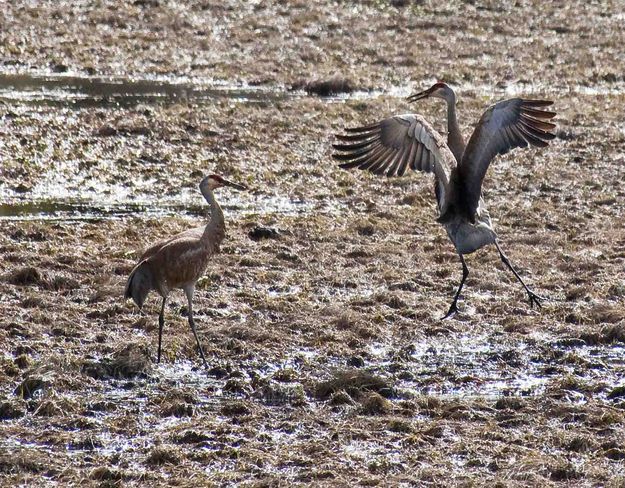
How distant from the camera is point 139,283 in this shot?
8984 millimetres

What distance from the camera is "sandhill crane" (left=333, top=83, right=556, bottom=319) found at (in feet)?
32.9

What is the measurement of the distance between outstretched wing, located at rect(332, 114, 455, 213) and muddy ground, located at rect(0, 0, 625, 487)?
3.30ft

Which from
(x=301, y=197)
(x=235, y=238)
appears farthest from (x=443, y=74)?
(x=235, y=238)

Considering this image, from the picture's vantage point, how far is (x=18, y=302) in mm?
9961

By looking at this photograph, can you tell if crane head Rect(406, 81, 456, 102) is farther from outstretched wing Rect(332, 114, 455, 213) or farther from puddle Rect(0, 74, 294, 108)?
puddle Rect(0, 74, 294, 108)

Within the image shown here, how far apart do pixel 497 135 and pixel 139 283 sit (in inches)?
121

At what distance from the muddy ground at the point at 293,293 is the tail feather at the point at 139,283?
0.34 meters

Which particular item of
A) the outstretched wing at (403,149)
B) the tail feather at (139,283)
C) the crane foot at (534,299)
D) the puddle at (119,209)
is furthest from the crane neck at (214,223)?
the puddle at (119,209)

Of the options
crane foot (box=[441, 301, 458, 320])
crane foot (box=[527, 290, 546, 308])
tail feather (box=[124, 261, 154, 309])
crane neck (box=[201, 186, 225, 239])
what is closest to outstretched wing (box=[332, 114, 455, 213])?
crane foot (box=[441, 301, 458, 320])

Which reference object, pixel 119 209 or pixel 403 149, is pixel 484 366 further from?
pixel 119 209

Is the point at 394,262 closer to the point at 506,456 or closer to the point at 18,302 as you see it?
the point at 18,302

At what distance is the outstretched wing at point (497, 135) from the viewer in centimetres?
1004

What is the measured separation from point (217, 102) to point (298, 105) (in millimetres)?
1094

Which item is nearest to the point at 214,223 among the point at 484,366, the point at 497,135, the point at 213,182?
the point at 213,182
